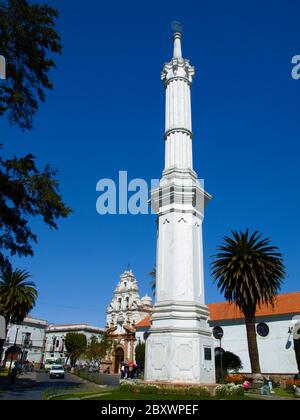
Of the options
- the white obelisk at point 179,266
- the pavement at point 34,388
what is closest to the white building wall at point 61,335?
the pavement at point 34,388

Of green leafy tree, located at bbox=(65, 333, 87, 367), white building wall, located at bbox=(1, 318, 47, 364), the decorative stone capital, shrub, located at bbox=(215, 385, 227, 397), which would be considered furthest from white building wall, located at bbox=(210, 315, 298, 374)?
white building wall, located at bbox=(1, 318, 47, 364)

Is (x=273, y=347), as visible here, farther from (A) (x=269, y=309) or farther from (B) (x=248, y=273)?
(B) (x=248, y=273)

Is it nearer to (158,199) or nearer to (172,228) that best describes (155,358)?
(172,228)

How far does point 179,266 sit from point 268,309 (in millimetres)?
26795

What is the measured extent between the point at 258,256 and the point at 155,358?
16.8 m

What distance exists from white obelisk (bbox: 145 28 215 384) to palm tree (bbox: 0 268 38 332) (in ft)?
87.0

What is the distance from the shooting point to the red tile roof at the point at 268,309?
39.5m

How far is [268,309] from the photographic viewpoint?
4131 centimetres

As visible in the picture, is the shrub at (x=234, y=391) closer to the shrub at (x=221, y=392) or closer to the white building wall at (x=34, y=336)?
the shrub at (x=221, y=392)

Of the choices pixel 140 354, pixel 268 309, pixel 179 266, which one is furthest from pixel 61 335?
pixel 179 266

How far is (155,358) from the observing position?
1727 cm

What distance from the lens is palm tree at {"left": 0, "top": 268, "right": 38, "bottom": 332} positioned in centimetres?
4047
